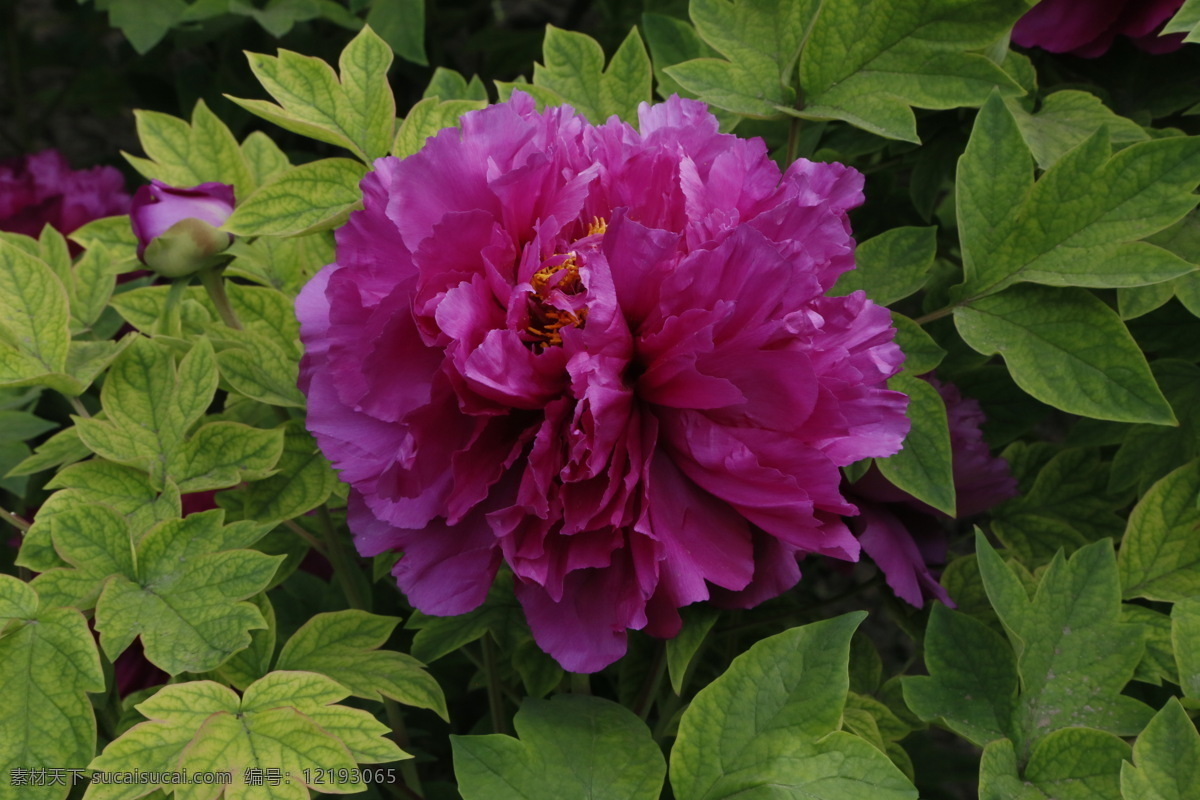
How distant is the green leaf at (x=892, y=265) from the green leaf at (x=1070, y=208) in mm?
25

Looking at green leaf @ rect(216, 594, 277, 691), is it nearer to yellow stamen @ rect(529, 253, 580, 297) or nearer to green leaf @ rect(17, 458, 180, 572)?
green leaf @ rect(17, 458, 180, 572)

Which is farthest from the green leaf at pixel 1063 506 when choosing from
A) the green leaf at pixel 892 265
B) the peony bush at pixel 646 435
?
the green leaf at pixel 892 265

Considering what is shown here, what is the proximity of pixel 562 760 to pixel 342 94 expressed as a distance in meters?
0.45

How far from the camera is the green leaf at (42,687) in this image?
604mm

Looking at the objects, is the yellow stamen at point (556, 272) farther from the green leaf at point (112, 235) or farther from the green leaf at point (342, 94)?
the green leaf at point (112, 235)

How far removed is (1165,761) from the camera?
1.88 feet

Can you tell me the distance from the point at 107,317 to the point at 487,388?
57 centimetres

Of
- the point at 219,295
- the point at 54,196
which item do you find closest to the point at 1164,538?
the point at 219,295

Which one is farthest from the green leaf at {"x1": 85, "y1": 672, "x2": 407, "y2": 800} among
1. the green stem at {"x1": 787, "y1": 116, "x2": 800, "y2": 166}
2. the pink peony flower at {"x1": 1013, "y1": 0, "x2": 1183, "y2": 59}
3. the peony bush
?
the pink peony flower at {"x1": 1013, "y1": 0, "x2": 1183, "y2": 59}

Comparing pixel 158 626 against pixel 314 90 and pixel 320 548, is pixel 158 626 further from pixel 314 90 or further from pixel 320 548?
pixel 314 90

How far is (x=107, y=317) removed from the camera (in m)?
1.00

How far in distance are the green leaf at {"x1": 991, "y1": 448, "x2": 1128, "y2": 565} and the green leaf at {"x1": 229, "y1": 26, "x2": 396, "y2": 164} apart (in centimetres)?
51

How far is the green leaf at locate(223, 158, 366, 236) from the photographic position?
743 millimetres

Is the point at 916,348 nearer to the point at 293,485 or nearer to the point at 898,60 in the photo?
the point at 898,60
